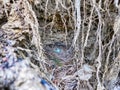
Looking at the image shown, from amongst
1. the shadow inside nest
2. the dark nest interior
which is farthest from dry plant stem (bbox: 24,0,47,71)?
the shadow inside nest

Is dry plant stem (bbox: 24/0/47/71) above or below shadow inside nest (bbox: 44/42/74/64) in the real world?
above

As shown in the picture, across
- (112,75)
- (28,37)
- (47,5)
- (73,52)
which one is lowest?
(112,75)

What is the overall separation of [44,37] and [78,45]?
214mm

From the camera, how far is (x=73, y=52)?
1.99 m

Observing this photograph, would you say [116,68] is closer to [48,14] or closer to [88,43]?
[88,43]

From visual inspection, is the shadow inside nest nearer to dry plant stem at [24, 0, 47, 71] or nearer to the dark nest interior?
the dark nest interior

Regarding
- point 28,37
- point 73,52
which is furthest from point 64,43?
point 28,37

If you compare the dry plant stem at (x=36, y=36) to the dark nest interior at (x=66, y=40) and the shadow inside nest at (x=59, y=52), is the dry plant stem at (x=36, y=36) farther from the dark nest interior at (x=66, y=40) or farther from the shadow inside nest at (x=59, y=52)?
the shadow inside nest at (x=59, y=52)

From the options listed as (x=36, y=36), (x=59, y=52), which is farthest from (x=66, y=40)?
(x=36, y=36)

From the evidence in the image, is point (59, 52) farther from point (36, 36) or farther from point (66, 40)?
point (36, 36)

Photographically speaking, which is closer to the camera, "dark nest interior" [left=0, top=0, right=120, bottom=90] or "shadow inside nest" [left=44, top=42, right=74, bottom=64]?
"dark nest interior" [left=0, top=0, right=120, bottom=90]

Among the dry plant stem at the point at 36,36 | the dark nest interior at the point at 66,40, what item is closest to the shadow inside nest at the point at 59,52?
the dark nest interior at the point at 66,40

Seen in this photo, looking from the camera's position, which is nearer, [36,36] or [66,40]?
[36,36]

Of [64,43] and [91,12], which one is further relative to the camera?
[64,43]
